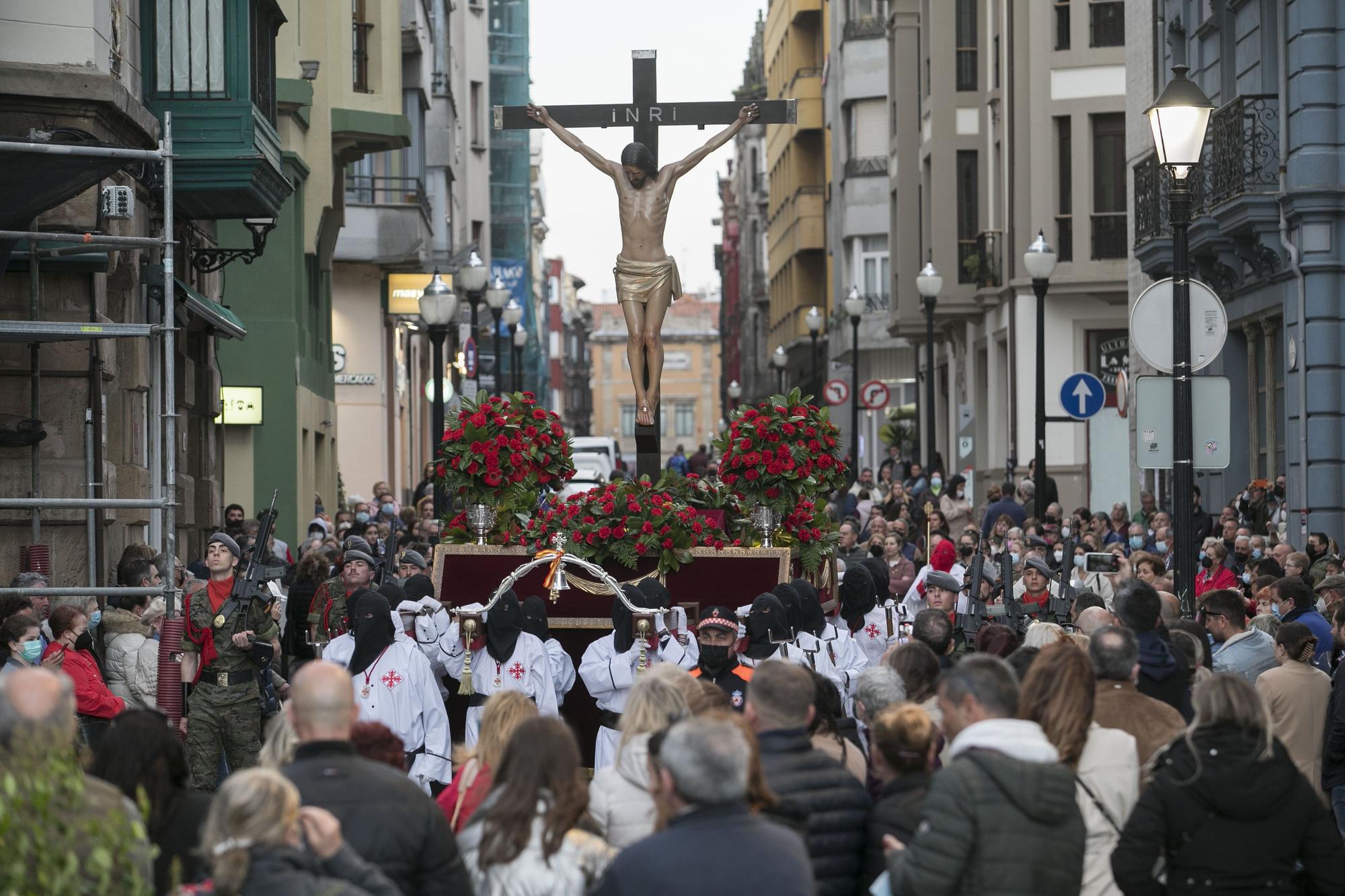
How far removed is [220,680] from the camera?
40.7 ft

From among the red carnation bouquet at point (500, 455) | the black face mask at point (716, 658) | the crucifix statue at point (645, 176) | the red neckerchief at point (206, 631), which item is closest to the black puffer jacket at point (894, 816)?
the black face mask at point (716, 658)

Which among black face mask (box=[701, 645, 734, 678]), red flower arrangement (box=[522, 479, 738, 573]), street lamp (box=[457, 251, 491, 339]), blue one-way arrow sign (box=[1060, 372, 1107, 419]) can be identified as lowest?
black face mask (box=[701, 645, 734, 678])

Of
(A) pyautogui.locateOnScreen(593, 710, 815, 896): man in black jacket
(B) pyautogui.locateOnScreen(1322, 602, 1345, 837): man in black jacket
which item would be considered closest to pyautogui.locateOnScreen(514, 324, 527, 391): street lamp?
(B) pyautogui.locateOnScreen(1322, 602, 1345, 837): man in black jacket

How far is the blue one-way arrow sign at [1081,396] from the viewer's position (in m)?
20.9

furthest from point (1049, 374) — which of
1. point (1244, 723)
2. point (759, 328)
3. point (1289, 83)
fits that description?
point (759, 328)

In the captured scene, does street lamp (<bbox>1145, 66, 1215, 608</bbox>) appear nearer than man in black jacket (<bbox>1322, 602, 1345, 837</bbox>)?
No

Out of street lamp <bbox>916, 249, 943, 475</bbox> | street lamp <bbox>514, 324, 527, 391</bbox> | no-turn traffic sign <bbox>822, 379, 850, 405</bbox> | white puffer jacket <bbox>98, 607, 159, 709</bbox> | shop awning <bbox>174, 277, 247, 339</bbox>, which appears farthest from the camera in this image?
street lamp <bbox>514, 324, 527, 391</bbox>

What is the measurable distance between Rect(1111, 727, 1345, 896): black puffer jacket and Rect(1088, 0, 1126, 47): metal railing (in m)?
28.8

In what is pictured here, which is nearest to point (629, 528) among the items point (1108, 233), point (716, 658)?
point (716, 658)

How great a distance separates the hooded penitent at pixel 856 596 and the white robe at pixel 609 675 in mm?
2321

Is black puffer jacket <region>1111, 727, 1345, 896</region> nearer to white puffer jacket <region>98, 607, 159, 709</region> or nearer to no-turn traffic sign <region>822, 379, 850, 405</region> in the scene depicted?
white puffer jacket <region>98, 607, 159, 709</region>

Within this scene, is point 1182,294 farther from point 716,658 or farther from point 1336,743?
point 716,658

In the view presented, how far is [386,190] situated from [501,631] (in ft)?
83.3

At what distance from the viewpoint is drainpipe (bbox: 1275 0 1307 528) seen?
803 inches
